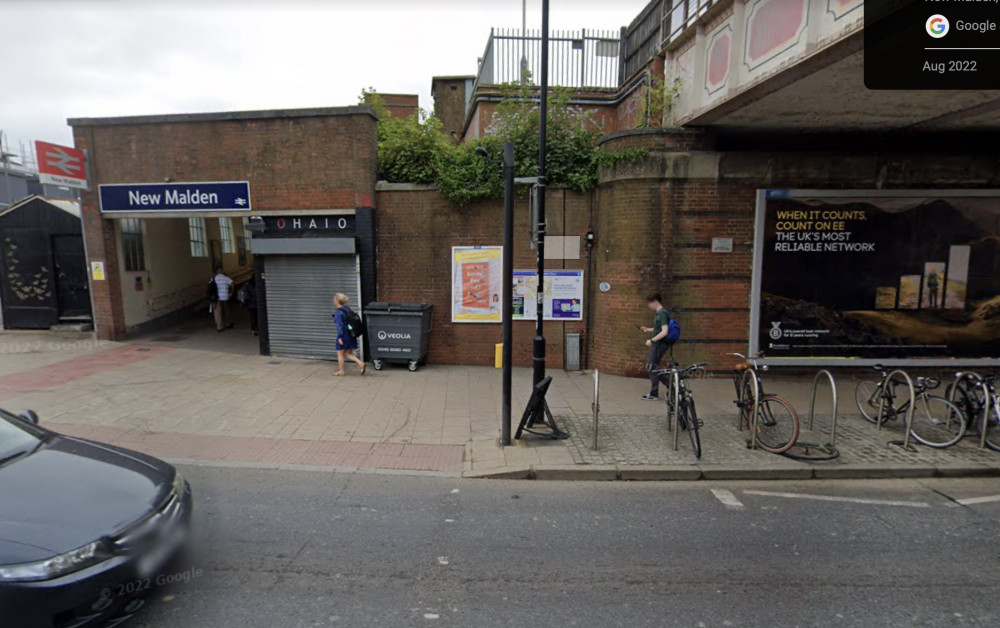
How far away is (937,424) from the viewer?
21.6ft

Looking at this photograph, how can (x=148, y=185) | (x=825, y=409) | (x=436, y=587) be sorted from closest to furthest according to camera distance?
(x=436, y=587)
(x=825, y=409)
(x=148, y=185)

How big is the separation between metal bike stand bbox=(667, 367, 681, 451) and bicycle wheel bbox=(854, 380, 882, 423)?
2.92 metres

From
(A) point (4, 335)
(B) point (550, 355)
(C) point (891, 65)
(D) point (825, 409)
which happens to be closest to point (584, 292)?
(B) point (550, 355)

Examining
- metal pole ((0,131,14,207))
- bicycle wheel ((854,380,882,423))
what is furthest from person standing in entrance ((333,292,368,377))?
metal pole ((0,131,14,207))

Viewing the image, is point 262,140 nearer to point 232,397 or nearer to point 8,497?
point 232,397

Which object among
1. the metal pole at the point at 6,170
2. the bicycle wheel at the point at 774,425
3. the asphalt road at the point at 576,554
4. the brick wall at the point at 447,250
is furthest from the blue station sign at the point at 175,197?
the metal pole at the point at 6,170

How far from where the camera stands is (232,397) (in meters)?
7.85

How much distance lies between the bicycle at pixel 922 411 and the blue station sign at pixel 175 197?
11.5 meters

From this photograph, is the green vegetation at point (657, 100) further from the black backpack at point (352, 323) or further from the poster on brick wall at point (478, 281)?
the black backpack at point (352, 323)

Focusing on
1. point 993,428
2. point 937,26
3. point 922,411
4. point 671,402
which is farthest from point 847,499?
point 937,26

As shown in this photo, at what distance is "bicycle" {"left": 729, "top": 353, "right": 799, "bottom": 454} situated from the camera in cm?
590

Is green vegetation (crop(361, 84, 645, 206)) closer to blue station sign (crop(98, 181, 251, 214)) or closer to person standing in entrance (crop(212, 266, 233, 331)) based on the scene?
blue station sign (crop(98, 181, 251, 214))

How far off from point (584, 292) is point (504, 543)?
6.37 metres

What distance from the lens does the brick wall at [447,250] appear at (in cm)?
966
